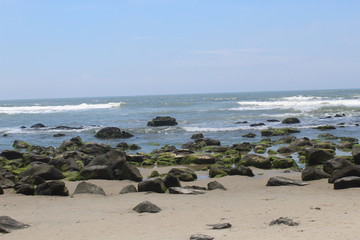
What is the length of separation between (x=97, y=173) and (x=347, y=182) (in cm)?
827

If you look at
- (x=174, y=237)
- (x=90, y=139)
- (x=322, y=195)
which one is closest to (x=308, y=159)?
(x=322, y=195)

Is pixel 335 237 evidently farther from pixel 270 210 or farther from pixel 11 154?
pixel 11 154

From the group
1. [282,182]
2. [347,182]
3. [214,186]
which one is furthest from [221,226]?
[347,182]

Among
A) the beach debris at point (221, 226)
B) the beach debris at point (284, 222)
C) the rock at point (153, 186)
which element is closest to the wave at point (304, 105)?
the rock at point (153, 186)

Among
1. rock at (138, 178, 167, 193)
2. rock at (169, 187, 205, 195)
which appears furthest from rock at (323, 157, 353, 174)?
rock at (138, 178, 167, 193)

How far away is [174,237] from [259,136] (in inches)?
920

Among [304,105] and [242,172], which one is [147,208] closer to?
[242,172]

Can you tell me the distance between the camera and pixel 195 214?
980 cm

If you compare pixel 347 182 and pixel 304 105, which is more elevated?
pixel 304 105

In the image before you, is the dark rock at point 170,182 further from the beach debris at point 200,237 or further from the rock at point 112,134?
the rock at point 112,134

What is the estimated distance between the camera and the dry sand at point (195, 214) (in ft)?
26.4

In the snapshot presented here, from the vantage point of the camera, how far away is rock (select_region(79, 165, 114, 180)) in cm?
1565

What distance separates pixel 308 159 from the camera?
18.4 m

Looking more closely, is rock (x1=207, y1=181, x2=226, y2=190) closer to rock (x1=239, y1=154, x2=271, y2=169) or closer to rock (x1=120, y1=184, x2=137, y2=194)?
rock (x1=120, y1=184, x2=137, y2=194)
